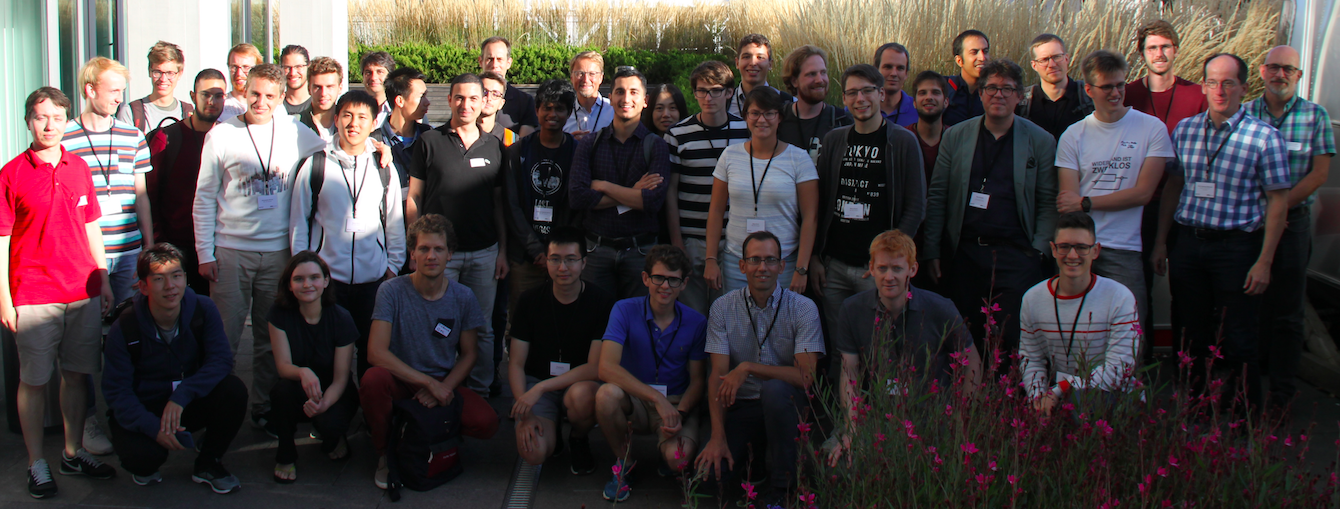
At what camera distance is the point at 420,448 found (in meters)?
3.95

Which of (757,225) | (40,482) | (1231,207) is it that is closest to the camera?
(40,482)

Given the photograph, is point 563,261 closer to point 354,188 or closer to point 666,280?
point 666,280

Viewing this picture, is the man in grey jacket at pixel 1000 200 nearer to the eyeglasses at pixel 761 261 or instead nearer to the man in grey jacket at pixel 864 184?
the man in grey jacket at pixel 864 184

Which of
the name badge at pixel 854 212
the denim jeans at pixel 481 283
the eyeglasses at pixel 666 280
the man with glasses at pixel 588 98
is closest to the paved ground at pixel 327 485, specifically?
the denim jeans at pixel 481 283

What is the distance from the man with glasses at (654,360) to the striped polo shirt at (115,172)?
231 cm

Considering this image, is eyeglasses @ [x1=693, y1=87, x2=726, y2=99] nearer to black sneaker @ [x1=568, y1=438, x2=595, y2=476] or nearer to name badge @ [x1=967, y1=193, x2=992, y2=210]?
name badge @ [x1=967, y1=193, x2=992, y2=210]

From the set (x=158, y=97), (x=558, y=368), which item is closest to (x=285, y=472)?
(x=558, y=368)

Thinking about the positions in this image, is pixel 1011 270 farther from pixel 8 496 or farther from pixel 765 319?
pixel 8 496

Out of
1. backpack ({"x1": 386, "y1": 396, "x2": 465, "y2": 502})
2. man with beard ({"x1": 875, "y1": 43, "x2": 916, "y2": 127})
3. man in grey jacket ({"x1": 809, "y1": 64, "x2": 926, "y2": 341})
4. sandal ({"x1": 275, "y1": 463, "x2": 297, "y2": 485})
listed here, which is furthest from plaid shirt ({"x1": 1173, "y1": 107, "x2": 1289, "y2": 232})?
sandal ({"x1": 275, "y1": 463, "x2": 297, "y2": 485})

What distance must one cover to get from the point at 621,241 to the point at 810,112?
1201mm

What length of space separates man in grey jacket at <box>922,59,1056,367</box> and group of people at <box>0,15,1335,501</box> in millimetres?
15

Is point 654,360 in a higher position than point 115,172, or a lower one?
lower

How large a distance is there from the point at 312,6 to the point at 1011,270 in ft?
32.4

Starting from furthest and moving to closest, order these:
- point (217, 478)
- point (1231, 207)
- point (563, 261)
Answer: point (1231, 207) < point (563, 261) < point (217, 478)
